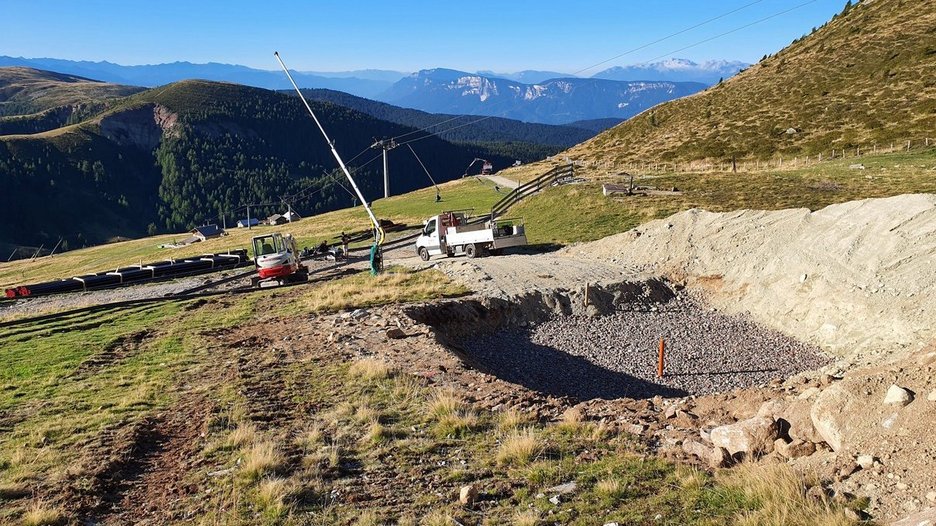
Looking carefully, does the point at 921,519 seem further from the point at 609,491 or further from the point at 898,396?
the point at 609,491

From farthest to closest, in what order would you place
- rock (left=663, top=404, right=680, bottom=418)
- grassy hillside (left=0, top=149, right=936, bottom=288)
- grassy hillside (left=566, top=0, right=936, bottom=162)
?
grassy hillside (left=566, top=0, right=936, bottom=162), grassy hillside (left=0, top=149, right=936, bottom=288), rock (left=663, top=404, right=680, bottom=418)

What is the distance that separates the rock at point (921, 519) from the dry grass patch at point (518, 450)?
195 inches

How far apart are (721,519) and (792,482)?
115 centimetres

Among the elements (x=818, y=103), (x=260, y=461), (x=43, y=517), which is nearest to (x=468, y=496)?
(x=260, y=461)

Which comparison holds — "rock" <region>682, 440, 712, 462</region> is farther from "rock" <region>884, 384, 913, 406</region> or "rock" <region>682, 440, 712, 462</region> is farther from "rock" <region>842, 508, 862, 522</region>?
"rock" <region>884, 384, 913, 406</region>

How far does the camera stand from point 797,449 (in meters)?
9.28

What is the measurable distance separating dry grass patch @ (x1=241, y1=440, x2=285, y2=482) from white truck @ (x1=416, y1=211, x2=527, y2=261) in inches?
936

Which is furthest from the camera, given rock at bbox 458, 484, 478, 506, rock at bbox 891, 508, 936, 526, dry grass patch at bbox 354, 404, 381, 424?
dry grass patch at bbox 354, 404, 381, 424

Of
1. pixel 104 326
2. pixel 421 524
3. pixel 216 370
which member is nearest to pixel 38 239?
pixel 104 326

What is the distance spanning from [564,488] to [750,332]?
14992 mm

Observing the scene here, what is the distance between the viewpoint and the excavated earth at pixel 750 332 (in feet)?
29.3

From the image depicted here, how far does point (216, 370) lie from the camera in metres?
16.9

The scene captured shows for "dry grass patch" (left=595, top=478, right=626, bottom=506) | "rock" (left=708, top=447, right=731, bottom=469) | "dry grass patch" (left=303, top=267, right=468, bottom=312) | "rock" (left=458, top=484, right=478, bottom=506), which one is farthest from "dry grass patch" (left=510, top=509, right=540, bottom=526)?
"dry grass patch" (left=303, top=267, right=468, bottom=312)

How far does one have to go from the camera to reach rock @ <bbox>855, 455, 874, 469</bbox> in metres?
8.12
